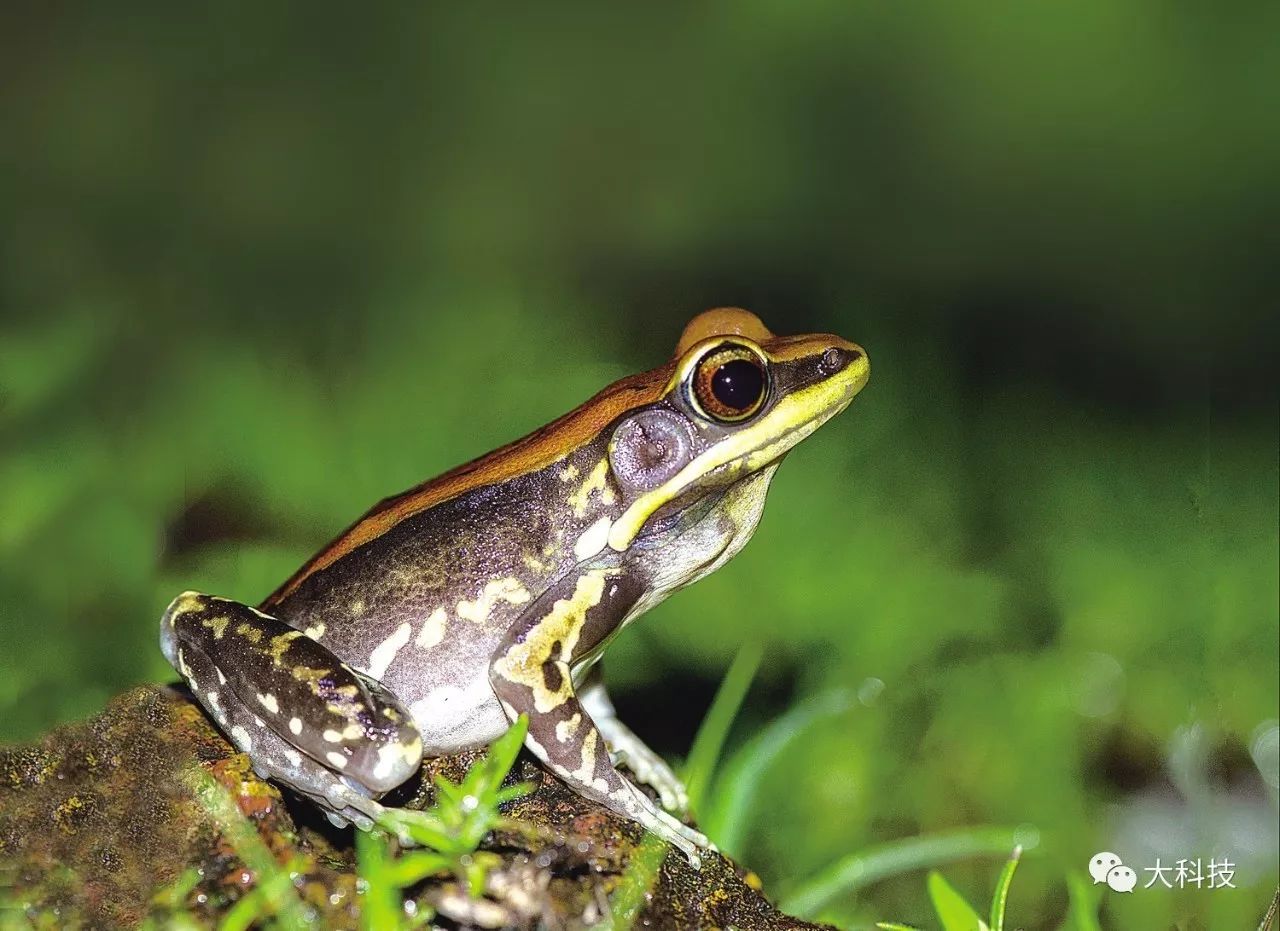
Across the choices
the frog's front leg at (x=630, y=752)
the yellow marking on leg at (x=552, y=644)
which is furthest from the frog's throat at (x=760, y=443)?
the frog's front leg at (x=630, y=752)

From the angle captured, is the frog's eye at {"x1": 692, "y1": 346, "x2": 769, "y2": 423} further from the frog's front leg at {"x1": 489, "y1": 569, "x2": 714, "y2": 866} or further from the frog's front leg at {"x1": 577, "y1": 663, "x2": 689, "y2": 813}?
the frog's front leg at {"x1": 577, "y1": 663, "x2": 689, "y2": 813}

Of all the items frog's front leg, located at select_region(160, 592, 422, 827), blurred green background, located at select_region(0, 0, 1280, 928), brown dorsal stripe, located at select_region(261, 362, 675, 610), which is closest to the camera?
frog's front leg, located at select_region(160, 592, 422, 827)

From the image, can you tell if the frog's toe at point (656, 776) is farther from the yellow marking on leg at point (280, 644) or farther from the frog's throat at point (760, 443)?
the yellow marking on leg at point (280, 644)

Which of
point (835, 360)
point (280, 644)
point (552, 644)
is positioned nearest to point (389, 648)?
point (280, 644)

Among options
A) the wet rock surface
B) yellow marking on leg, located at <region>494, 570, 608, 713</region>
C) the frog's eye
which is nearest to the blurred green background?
the wet rock surface

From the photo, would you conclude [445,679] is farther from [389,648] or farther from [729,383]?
[729,383]

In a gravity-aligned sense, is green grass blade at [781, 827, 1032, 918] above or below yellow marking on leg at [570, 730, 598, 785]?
below

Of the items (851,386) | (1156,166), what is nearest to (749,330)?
(851,386)
